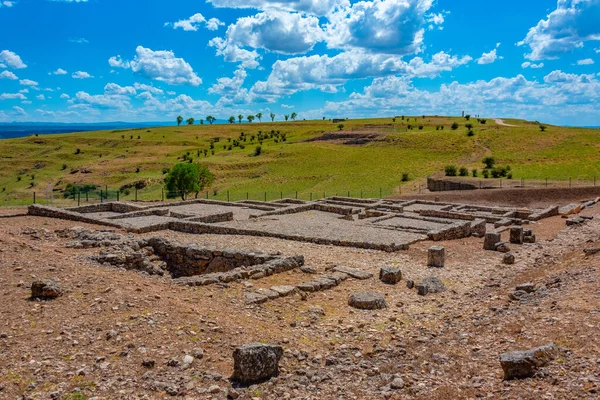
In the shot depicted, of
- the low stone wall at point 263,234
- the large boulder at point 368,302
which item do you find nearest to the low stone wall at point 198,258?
the large boulder at point 368,302

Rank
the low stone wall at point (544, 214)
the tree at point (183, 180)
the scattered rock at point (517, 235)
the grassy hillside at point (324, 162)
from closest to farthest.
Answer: the scattered rock at point (517, 235), the low stone wall at point (544, 214), the tree at point (183, 180), the grassy hillside at point (324, 162)

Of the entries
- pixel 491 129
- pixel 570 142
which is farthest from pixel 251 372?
pixel 491 129

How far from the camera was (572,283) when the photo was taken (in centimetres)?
1047

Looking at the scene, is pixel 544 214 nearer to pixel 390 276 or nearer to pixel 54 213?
pixel 390 276

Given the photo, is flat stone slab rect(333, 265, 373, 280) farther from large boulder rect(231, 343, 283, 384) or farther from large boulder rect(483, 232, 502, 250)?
large boulder rect(483, 232, 502, 250)

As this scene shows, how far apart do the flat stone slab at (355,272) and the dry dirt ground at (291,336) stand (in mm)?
560

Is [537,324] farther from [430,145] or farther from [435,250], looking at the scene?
[430,145]

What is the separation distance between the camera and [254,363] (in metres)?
6.83

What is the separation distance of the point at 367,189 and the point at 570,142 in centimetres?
4047

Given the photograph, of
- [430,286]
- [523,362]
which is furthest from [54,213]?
[523,362]

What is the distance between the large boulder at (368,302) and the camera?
10625 millimetres

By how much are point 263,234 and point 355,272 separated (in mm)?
7732

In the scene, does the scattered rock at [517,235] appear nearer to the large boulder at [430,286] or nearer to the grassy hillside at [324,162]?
the large boulder at [430,286]

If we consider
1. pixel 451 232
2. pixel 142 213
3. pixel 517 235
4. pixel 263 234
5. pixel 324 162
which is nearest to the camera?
pixel 517 235
